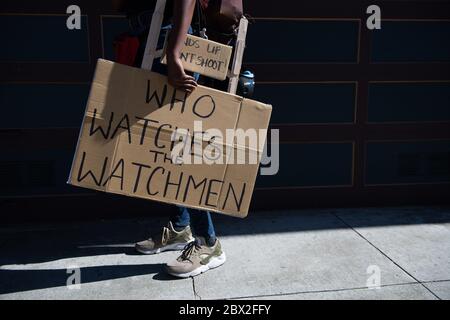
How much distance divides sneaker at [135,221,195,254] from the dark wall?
64 cm

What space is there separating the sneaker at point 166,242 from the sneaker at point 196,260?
0.26 meters

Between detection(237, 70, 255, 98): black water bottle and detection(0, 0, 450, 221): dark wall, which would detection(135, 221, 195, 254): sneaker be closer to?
detection(0, 0, 450, 221): dark wall

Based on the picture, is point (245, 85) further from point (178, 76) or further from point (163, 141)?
point (163, 141)

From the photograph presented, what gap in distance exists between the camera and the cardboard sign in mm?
2229

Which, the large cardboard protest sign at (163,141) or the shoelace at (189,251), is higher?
the large cardboard protest sign at (163,141)

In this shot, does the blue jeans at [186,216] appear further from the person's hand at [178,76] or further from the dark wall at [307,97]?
the dark wall at [307,97]

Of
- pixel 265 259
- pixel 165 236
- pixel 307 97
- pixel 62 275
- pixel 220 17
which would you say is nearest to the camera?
pixel 220 17

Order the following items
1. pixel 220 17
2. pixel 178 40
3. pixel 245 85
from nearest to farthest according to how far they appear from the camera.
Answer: pixel 178 40
pixel 220 17
pixel 245 85

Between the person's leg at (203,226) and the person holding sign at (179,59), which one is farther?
the person's leg at (203,226)

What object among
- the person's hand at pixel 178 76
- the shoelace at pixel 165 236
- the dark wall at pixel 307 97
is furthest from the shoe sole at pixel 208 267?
the person's hand at pixel 178 76

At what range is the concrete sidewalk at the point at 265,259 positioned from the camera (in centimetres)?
241

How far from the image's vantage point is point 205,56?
7.39ft

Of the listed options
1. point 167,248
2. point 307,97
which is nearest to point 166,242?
point 167,248

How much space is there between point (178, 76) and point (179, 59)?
0.09 m
